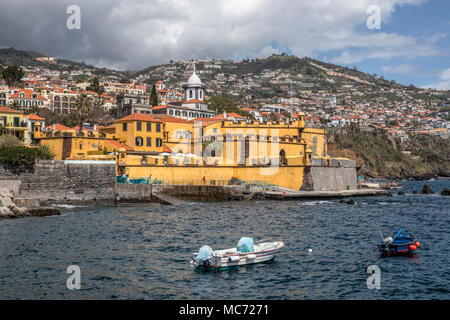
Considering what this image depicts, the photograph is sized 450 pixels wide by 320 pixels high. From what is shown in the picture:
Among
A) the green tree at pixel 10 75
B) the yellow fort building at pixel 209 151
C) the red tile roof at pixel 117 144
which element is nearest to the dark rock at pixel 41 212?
the yellow fort building at pixel 209 151

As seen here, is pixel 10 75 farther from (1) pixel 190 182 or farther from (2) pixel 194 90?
(1) pixel 190 182

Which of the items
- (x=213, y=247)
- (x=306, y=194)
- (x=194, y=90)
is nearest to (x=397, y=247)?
(x=213, y=247)

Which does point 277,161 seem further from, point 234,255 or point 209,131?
point 234,255

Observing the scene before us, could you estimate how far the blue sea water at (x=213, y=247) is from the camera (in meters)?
15.6

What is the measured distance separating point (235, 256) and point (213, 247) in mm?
3411

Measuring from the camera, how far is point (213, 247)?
21797mm

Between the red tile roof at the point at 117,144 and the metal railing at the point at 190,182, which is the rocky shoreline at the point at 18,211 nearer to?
the metal railing at the point at 190,182

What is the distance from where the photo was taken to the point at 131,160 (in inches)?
1671

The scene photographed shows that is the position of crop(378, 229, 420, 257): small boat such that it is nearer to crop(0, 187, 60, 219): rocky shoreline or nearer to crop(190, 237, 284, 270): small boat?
crop(190, 237, 284, 270): small boat

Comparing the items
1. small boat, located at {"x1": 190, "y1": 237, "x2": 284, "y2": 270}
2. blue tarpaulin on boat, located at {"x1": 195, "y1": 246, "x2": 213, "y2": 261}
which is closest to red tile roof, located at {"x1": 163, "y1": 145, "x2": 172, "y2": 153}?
small boat, located at {"x1": 190, "y1": 237, "x2": 284, "y2": 270}

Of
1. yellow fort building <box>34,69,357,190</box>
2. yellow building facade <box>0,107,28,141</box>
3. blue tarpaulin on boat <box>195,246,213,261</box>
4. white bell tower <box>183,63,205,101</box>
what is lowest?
blue tarpaulin on boat <box>195,246,213,261</box>

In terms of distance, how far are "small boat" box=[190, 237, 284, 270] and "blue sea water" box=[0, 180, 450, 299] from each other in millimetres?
323

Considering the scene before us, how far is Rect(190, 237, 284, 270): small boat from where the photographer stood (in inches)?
712
